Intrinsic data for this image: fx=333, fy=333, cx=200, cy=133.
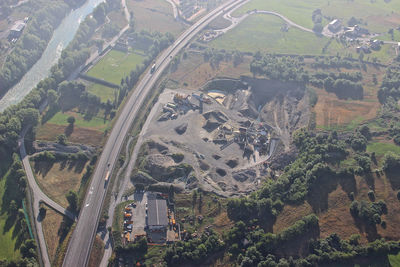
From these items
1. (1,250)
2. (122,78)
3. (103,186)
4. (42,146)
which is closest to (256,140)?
(103,186)

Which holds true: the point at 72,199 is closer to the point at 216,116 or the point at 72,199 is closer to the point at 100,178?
the point at 100,178

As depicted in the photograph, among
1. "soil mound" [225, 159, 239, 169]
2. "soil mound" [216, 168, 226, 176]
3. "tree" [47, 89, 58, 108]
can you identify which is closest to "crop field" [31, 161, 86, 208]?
"tree" [47, 89, 58, 108]

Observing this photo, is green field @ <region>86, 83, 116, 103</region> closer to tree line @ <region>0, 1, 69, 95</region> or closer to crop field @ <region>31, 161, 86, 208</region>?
tree line @ <region>0, 1, 69, 95</region>

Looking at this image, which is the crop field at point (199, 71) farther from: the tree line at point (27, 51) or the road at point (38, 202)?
the road at point (38, 202)

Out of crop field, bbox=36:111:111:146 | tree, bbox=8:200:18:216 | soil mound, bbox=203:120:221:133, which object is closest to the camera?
tree, bbox=8:200:18:216

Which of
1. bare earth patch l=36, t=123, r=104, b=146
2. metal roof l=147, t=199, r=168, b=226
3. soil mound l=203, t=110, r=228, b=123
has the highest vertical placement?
soil mound l=203, t=110, r=228, b=123

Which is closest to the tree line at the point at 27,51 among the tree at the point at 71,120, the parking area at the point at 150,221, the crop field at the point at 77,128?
the crop field at the point at 77,128

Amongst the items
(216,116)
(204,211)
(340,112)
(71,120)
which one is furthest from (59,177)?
(340,112)
